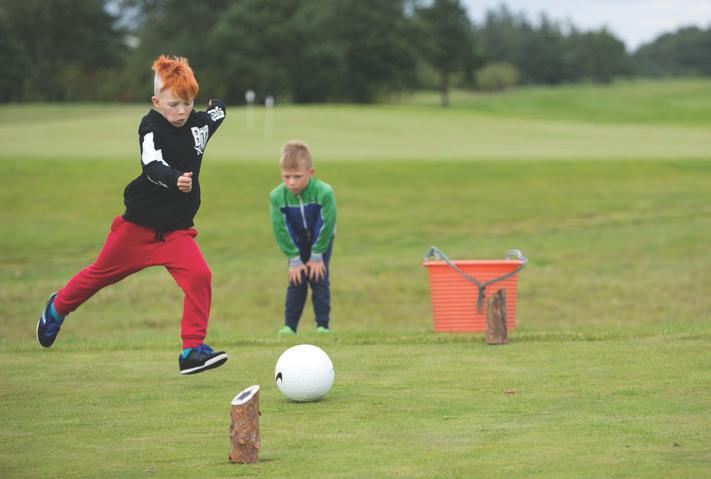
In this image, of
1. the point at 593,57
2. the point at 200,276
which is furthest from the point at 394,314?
the point at 593,57

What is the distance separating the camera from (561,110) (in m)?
88.2

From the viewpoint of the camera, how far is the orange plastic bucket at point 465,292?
1081 cm

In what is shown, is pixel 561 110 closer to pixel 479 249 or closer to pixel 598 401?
pixel 479 249

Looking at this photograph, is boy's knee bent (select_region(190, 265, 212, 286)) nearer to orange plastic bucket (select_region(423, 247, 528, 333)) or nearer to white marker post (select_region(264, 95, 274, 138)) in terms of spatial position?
orange plastic bucket (select_region(423, 247, 528, 333))

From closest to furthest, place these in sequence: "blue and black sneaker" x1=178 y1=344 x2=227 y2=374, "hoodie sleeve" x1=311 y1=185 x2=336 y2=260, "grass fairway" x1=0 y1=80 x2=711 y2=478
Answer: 1. "grass fairway" x1=0 y1=80 x2=711 y2=478
2. "blue and black sneaker" x1=178 y1=344 x2=227 y2=374
3. "hoodie sleeve" x1=311 y1=185 x2=336 y2=260

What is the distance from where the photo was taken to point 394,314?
1670 cm

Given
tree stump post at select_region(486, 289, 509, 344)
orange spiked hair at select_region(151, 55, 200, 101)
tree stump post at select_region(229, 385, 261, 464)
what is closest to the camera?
tree stump post at select_region(229, 385, 261, 464)

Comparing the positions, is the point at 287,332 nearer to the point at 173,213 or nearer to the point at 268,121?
the point at 173,213

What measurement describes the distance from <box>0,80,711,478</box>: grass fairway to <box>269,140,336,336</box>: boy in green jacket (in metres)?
0.95

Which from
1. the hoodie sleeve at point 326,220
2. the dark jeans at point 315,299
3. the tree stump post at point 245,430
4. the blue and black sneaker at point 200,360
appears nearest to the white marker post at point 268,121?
the dark jeans at point 315,299

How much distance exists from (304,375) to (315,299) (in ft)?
16.2

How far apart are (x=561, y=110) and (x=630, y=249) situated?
229ft

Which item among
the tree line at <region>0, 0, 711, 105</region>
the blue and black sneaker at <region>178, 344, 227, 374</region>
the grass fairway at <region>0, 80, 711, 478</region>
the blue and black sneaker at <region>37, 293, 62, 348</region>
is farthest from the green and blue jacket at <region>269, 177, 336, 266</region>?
the tree line at <region>0, 0, 711, 105</region>

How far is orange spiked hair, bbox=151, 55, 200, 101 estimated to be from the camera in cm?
753
